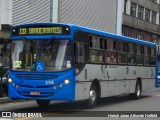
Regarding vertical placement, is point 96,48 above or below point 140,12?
below

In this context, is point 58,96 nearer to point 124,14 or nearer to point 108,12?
point 108,12

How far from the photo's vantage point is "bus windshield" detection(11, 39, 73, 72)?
14.4 meters

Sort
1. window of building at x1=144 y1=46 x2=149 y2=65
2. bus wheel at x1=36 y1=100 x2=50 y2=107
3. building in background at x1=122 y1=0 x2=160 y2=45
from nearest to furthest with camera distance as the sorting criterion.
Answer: bus wheel at x1=36 y1=100 x2=50 y2=107, window of building at x1=144 y1=46 x2=149 y2=65, building in background at x1=122 y1=0 x2=160 y2=45

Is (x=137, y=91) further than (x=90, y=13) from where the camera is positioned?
No

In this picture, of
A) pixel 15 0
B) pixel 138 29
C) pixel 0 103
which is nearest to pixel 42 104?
pixel 0 103

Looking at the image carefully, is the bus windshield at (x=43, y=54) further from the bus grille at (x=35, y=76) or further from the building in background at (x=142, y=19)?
the building in background at (x=142, y=19)

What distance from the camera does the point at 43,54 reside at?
14.6 m

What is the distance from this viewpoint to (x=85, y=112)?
584 inches

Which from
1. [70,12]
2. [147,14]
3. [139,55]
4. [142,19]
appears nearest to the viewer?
[139,55]

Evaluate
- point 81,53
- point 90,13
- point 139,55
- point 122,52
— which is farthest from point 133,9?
point 81,53

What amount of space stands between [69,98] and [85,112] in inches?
33.3

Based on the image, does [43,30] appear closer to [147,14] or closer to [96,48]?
[96,48]

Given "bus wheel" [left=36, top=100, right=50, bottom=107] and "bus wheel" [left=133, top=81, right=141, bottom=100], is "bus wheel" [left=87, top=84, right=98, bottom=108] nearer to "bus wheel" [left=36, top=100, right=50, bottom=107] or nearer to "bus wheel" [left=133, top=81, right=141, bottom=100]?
"bus wheel" [left=36, top=100, right=50, bottom=107]

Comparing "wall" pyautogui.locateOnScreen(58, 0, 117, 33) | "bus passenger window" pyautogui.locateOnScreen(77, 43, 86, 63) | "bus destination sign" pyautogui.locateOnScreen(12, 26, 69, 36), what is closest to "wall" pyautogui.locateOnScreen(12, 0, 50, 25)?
"wall" pyautogui.locateOnScreen(58, 0, 117, 33)
